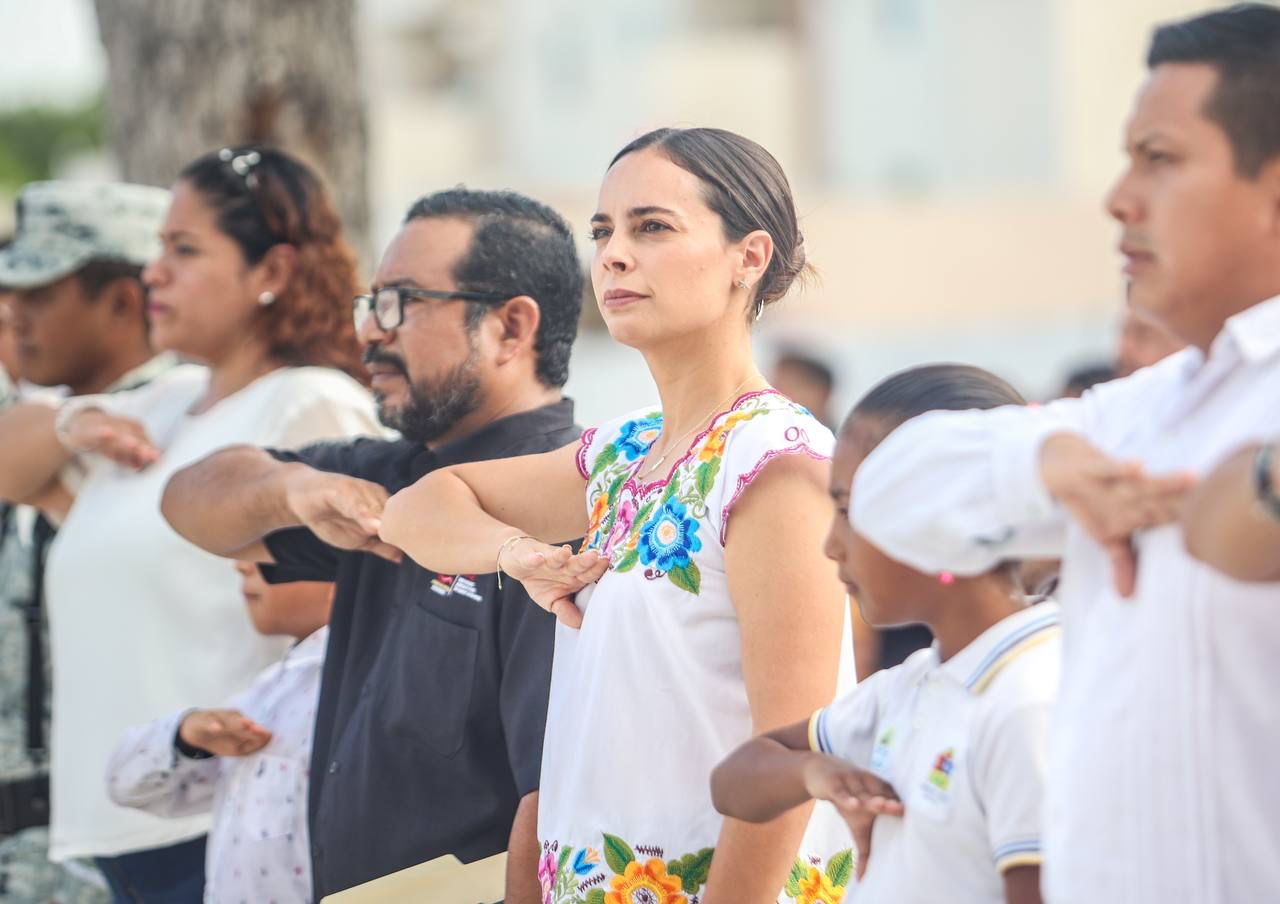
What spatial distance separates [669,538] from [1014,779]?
2.47 ft

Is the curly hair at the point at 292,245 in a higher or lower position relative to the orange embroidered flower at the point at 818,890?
higher

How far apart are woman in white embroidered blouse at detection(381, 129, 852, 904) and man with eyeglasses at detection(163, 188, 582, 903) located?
25 cm

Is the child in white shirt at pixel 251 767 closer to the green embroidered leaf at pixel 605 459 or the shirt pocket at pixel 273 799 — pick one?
the shirt pocket at pixel 273 799

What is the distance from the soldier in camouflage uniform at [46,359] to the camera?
14.2 ft

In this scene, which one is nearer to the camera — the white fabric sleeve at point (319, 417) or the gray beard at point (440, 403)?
the gray beard at point (440, 403)

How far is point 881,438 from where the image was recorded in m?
2.11

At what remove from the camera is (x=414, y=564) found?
3100mm

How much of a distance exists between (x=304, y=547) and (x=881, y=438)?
1514 millimetres

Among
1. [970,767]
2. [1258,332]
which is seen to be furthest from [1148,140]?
[970,767]

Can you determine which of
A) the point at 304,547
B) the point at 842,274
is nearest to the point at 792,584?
the point at 304,547

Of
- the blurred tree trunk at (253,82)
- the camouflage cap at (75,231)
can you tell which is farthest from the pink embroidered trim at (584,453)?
the blurred tree trunk at (253,82)

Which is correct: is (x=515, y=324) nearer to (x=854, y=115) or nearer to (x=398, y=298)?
(x=398, y=298)

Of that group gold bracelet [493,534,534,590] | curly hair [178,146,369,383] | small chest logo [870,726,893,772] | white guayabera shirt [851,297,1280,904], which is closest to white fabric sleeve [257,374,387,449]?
curly hair [178,146,369,383]

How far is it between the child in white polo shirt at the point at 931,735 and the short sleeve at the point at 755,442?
0.30 metres
